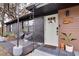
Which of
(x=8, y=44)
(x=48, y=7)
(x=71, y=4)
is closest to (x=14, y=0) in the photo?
(x=48, y=7)

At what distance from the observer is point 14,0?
2.54 metres

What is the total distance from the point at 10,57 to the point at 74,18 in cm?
155

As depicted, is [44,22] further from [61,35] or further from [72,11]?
[72,11]

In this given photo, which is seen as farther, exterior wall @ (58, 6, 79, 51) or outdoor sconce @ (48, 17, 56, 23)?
outdoor sconce @ (48, 17, 56, 23)

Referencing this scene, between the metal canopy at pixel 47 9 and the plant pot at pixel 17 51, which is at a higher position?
the metal canopy at pixel 47 9

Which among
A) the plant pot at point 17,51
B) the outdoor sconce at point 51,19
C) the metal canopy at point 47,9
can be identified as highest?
the metal canopy at point 47,9

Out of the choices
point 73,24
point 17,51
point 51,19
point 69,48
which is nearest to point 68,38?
point 69,48

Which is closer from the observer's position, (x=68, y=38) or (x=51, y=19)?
(x=68, y=38)

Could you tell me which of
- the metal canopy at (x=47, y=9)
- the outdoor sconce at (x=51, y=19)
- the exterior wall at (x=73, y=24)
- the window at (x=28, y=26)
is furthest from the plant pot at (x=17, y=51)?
the exterior wall at (x=73, y=24)

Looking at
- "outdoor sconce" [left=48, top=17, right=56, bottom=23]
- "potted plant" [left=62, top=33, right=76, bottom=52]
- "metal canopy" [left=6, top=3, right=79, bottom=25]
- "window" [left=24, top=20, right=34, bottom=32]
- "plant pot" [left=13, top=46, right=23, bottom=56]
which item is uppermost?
"metal canopy" [left=6, top=3, right=79, bottom=25]

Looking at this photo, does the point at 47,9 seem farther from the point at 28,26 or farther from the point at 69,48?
the point at 69,48

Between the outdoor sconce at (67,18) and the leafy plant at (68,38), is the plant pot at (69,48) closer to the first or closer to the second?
the leafy plant at (68,38)

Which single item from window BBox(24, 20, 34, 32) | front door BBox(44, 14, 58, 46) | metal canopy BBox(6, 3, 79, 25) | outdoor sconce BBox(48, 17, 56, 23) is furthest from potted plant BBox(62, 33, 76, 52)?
window BBox(24, 20, 34, 32)

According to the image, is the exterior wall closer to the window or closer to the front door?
the front door
